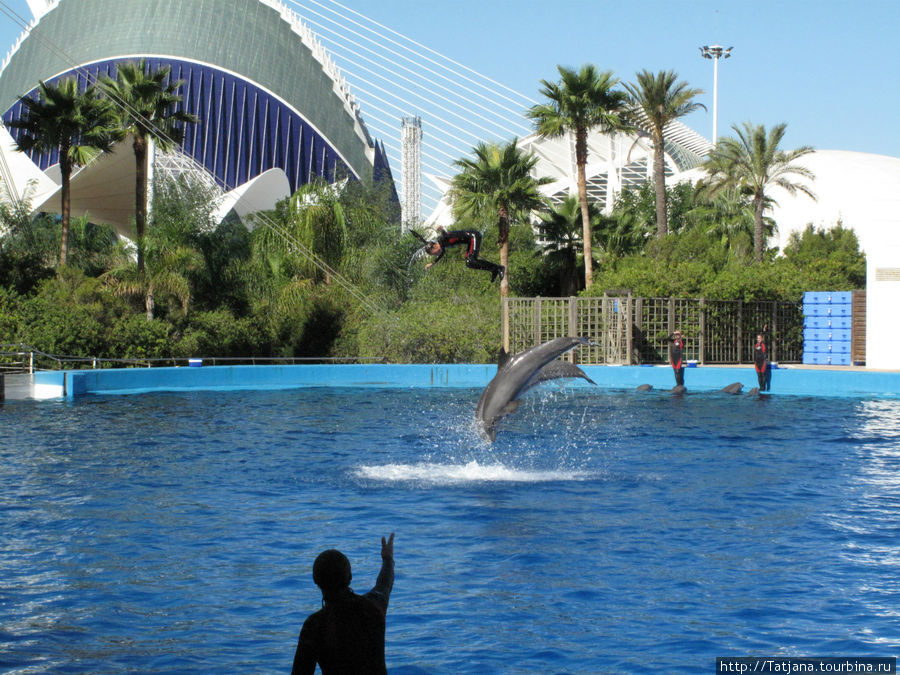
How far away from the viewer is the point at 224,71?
6594cm

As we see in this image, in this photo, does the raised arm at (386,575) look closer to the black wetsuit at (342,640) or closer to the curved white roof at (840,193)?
the black wetsuit at (342,640)

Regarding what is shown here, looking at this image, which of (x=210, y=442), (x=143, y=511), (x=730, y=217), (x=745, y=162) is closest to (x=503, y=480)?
(x=143, y=511)

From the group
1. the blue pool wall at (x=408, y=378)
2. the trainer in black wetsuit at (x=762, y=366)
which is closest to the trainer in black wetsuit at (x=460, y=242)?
the trainer in black wetsuit at (x=762, y=366)

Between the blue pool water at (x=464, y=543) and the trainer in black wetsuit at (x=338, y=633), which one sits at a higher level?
the trainer in black wetsuit at (x=338, y=633)

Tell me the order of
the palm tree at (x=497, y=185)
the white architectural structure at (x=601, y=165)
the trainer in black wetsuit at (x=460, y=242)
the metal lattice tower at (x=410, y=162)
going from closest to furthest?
the trainer in black wetsuit at (x=460, y=242)
the palm tree at (x=497, y=185)
the metal lattice tower at (x=410, y=162)
the white architectural structure at (x=601, y=165)

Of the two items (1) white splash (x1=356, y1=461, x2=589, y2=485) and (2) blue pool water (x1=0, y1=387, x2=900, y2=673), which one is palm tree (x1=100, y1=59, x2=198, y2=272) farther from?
(1) white splash (x1=356, y1=461, x2=589, y2=485)

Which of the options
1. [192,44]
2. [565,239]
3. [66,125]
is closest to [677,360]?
[565,239]

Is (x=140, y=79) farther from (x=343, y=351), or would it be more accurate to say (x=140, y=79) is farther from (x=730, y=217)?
(x=730, y=217)

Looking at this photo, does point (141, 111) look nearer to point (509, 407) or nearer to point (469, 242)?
point (469, 242)

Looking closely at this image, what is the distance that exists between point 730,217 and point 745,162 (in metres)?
9.30

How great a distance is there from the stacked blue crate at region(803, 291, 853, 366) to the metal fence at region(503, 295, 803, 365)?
1.11m

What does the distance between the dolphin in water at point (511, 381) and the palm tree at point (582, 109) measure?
2361 centimetres

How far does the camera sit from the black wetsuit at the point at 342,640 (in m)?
3.67

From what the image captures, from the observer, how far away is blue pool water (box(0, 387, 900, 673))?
5.98 m
